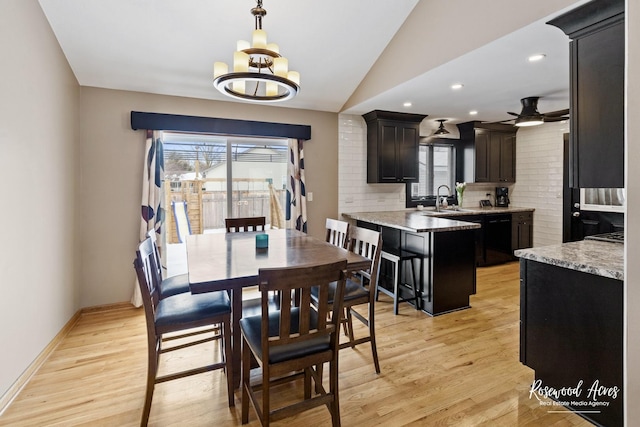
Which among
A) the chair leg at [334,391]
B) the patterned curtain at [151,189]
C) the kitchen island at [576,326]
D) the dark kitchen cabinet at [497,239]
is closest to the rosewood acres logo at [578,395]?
the kitchen island at [576,326]

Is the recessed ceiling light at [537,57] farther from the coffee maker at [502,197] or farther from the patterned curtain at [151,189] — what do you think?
the patterned curtain at [151,189]

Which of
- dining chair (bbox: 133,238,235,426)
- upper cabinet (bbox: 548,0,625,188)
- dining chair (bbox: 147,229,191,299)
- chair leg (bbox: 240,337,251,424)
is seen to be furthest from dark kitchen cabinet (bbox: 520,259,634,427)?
dining chair (bbox: 147,229,191,299)

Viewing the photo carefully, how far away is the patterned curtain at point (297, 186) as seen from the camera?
4203 mm

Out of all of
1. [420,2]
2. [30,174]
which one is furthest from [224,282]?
[420,2]

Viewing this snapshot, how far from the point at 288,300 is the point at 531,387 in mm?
1807

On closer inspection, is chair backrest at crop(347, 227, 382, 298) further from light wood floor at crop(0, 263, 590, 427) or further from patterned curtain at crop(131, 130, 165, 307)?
patterned curtain at crop(131, 130, 165, 307)

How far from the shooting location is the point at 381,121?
14.5ft

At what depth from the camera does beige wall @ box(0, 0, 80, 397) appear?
1.95 m

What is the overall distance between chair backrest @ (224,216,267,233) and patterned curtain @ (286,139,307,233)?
2.32 feet

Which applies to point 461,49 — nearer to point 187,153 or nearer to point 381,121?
point 381,121

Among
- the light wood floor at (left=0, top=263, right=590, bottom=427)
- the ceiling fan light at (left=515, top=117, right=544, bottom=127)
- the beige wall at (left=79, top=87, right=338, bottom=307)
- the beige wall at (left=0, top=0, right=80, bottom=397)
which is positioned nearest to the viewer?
the light wood floor at (left=0, top=263, right=590, bottom=427)

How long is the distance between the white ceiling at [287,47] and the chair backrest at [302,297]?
7.22 feet

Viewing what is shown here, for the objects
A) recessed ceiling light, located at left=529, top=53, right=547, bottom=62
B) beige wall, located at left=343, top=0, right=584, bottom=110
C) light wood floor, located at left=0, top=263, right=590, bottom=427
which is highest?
beige wall, located at left=343, top=0, right=584, bottom=110

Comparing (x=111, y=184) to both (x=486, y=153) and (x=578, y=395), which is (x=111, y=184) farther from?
(x=486, y=153)
